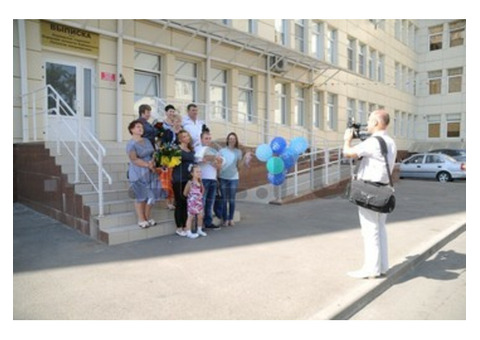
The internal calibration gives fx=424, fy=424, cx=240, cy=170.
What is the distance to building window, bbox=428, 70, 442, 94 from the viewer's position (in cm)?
2894

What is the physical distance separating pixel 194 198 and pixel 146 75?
19.9 feet

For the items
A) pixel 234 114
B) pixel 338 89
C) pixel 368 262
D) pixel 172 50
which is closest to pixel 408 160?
pixel 338 89

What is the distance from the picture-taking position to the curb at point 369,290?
3.79m

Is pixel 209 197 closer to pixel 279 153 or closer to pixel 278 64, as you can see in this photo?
pixel 279 153

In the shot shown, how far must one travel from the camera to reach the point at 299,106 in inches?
667

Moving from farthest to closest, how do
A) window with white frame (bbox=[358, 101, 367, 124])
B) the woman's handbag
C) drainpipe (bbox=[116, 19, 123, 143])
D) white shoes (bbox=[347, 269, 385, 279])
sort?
window with white frame (bbox=[358, 101, 367, 124]), drainpipe (bbox=[116, 19, 123, 143]), white shoes (bbox=[347, 269, 385, 279]), the woman's handbag

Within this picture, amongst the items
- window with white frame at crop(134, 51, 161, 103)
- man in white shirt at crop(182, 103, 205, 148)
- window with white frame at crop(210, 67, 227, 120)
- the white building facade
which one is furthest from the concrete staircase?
window with white frame at crop(210, 67, 227, 120)

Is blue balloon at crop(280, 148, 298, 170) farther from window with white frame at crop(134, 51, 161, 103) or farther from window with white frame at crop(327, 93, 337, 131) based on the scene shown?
window with white frame at crop(327, 93, 337, 131)

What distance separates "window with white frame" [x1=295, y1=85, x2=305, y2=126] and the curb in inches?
425

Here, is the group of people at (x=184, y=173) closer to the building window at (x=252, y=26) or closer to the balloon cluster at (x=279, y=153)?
the balloon cluster at (x=279, y=153)

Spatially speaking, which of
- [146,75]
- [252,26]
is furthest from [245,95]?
[146,75]

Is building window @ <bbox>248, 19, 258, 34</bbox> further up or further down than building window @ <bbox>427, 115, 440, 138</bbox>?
further up

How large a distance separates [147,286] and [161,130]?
2.96 meters
